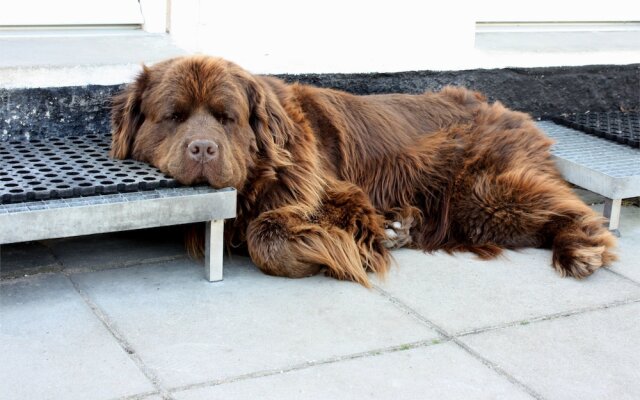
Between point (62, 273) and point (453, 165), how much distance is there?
7.21 ft

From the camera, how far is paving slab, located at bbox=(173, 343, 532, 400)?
3.28 meters

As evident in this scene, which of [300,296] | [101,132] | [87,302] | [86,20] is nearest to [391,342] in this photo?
[300,296]

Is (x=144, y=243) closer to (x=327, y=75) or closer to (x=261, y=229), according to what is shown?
(x=261, y=229)

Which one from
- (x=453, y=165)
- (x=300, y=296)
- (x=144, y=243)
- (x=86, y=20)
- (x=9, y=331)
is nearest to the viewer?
(x=9, y=331)

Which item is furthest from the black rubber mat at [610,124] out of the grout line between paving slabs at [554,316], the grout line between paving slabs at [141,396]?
the grout line between paving slabs at [141,396]

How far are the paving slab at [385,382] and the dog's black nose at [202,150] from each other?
1.18 m

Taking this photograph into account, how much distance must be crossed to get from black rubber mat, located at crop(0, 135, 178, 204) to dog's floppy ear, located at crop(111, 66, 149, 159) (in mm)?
74

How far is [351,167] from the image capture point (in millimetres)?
4914

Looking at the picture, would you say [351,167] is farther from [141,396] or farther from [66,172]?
[141,396]

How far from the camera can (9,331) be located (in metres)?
3.64

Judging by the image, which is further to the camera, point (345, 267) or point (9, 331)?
point (345, 267)

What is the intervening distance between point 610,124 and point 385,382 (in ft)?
12.1

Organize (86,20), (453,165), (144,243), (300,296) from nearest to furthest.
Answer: (300,296) < (144,243) < (453,165) < (86,20)

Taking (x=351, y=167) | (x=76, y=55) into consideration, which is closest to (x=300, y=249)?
(x=351, y=167)
